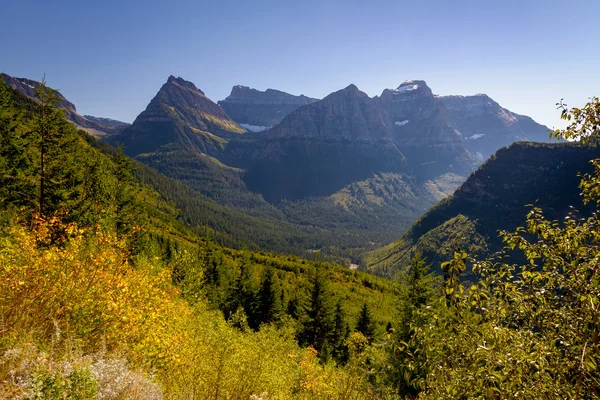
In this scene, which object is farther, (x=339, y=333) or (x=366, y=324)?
(x=366, y=324)

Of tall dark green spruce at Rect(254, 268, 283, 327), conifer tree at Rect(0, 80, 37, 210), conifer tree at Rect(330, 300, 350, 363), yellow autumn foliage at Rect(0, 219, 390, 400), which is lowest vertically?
conifer tree at Rect(330, 300, 350, 363)

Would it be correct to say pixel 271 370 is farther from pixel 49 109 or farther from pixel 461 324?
pixel 49 109

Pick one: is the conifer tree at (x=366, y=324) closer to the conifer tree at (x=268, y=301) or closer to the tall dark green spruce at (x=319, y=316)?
the tall dark green spruce at (x=319, y=316)

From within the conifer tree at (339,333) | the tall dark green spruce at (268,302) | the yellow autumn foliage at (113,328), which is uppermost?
the yellow autumn foliage at (113,328)

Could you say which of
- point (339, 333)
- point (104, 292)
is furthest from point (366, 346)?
point (339, 333)

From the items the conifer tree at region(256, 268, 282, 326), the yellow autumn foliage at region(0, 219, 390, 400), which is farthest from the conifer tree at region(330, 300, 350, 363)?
the yellow autumn foliage at region(0, 219, 390, 400)

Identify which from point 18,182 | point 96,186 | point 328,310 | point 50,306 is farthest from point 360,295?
point 50,306

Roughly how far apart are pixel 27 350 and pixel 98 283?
5.08m

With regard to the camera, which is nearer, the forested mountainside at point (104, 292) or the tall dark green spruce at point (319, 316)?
the forested mountainside at point (104, 292)

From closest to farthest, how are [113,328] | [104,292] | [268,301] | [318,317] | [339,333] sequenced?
[113,328], [104,292], [318,317], [268,301], [339,333]

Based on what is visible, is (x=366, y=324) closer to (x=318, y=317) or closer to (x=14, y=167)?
(x=318, y=317)

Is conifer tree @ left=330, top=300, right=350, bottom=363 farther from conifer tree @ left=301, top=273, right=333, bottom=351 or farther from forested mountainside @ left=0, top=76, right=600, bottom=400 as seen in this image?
forested mountainside @ left=0, top=76, right=600, bottom=400

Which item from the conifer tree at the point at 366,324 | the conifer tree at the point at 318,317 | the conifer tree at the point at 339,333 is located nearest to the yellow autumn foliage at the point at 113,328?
the conifer tree at the point at 318,317

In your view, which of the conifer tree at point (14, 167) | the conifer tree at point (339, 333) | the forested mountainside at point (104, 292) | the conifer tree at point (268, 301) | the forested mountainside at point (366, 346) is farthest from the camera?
the conifer tree at point (339, 333)
